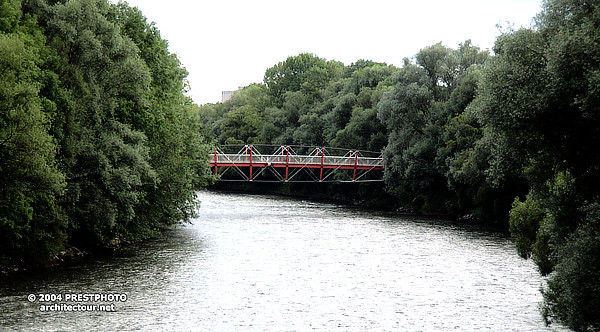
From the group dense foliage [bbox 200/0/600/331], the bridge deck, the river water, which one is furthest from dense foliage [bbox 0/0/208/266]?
the bridge deck

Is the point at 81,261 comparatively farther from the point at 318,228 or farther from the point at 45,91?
the point at 318,228

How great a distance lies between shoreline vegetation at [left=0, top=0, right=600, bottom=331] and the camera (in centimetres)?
1909

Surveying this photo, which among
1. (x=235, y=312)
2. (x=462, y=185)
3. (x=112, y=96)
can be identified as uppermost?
(x=112, y=96)

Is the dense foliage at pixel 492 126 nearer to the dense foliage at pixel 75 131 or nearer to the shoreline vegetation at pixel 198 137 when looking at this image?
the shoreline vegetation at pixel 198 137

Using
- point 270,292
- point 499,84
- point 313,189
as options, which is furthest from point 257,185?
point 499,84

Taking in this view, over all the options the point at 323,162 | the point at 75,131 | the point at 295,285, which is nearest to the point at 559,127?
the point at 295,285

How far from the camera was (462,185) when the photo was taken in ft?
195

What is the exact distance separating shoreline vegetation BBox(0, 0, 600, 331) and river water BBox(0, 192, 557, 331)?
223cm

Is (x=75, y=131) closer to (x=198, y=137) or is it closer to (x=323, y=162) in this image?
(x=198, y=137)

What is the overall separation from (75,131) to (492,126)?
19.1 meters

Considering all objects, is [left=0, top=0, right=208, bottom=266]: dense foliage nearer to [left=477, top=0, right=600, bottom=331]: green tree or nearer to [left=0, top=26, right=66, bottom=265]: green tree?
[left=0, top=26, right=66, bottom=265]: green tree

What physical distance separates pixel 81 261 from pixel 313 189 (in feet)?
199

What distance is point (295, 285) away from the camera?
29.4 metres

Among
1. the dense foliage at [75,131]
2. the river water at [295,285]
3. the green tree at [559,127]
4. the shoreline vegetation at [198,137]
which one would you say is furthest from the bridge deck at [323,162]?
the green tree at [559,127]
